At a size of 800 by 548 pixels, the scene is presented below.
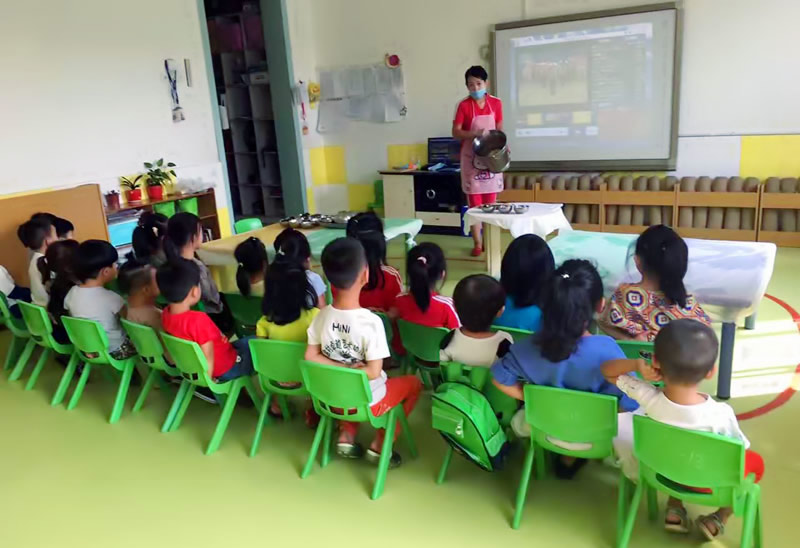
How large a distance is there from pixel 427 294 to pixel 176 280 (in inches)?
38.3

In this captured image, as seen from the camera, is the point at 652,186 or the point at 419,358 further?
the point at 652,186

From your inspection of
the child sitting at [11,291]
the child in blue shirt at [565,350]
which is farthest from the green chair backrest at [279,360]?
the child sitting at [11,291]

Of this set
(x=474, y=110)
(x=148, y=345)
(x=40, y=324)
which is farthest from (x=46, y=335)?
(x=474, y=110)

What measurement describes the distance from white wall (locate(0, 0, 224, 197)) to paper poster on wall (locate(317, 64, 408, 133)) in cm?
144

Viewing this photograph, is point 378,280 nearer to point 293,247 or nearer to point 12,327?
point 293,247

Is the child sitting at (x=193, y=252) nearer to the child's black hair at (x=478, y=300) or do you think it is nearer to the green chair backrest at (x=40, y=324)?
the green chair backrest at (x=40, y=324)

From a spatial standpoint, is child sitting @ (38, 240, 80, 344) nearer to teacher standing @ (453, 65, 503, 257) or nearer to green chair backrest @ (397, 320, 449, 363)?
green chair backrest @ (397, 320, 449, 363)

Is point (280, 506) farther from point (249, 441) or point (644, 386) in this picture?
point (644, 386)

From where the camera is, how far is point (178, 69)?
17.6ft

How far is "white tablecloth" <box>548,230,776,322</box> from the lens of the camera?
243cm

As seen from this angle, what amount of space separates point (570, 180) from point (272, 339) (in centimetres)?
387

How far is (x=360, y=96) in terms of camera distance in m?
6.46

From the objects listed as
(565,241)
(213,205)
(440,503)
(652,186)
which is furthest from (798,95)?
(213,205)

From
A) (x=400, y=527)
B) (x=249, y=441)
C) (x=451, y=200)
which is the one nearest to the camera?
(x=400, y=527)
